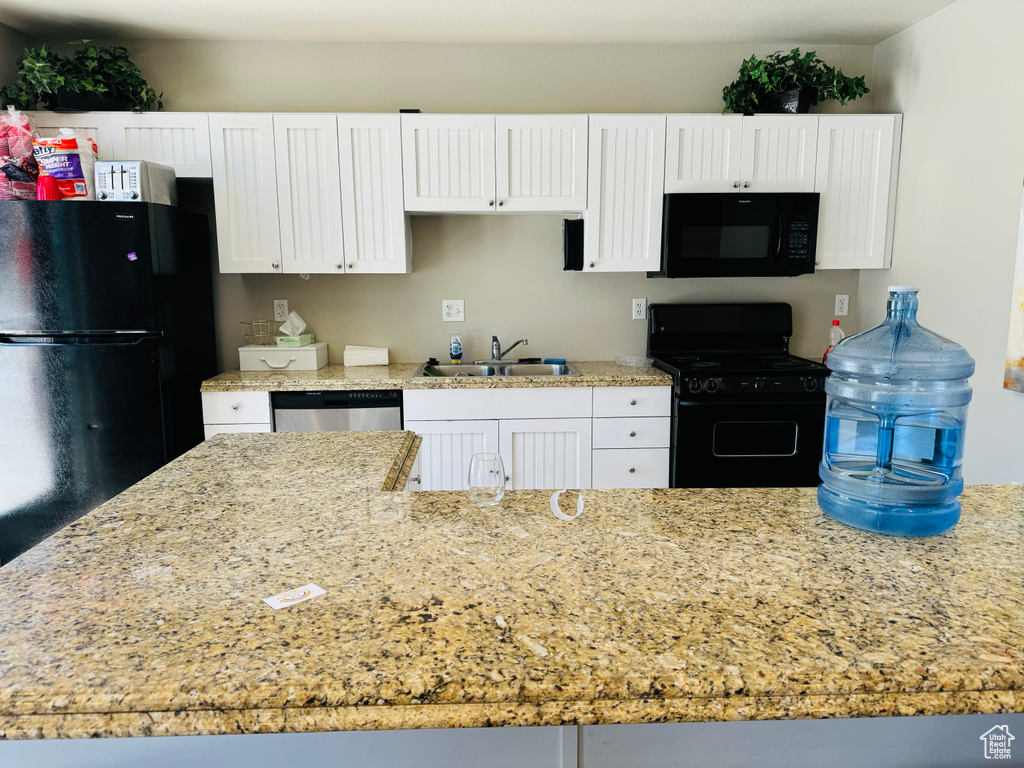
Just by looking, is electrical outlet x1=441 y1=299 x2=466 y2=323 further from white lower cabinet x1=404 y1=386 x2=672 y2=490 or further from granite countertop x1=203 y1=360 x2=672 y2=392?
white lower cabinet x1=404 y1=386 x2=672 y2=490

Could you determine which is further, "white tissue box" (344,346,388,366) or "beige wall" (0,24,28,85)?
"white tissue box" (344,346,388,366)

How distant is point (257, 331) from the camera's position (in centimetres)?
345

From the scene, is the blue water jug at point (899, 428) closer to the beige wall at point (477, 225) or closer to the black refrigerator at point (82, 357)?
the beige wall at point (477, 225)

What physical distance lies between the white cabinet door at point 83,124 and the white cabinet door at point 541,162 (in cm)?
175

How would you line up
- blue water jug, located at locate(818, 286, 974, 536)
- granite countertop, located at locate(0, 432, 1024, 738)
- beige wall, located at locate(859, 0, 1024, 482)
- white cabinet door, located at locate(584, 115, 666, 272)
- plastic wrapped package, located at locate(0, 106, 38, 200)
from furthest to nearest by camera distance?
white cabinet door, located at locate(584, 115, 666, 272) → plastic wrapped package, located at locate(0, 106, 38, 200) → beige wall, located at locate(859, 0, 1024, 482) → blue water jug, located at locate(818, 286, 974, 536) → granite countertop, located at locate(0, 432, 1024, 738)

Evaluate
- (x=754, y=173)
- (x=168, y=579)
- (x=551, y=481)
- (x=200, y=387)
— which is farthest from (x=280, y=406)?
(x=754, y=173)

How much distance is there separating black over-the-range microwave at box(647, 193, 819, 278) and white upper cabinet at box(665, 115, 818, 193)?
9 centimetres

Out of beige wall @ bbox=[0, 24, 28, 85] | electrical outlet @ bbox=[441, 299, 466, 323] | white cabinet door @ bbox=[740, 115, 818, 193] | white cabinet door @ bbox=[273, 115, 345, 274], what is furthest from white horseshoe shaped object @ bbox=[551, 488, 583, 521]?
beige wall @ bbox=[0, 24, 28, 85]

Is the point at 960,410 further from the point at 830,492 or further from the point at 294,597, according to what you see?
the point at 294,597

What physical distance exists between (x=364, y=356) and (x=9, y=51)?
2.12 m

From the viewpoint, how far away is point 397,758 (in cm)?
89

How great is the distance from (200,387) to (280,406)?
0.40m

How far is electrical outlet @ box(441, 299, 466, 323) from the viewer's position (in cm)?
352
